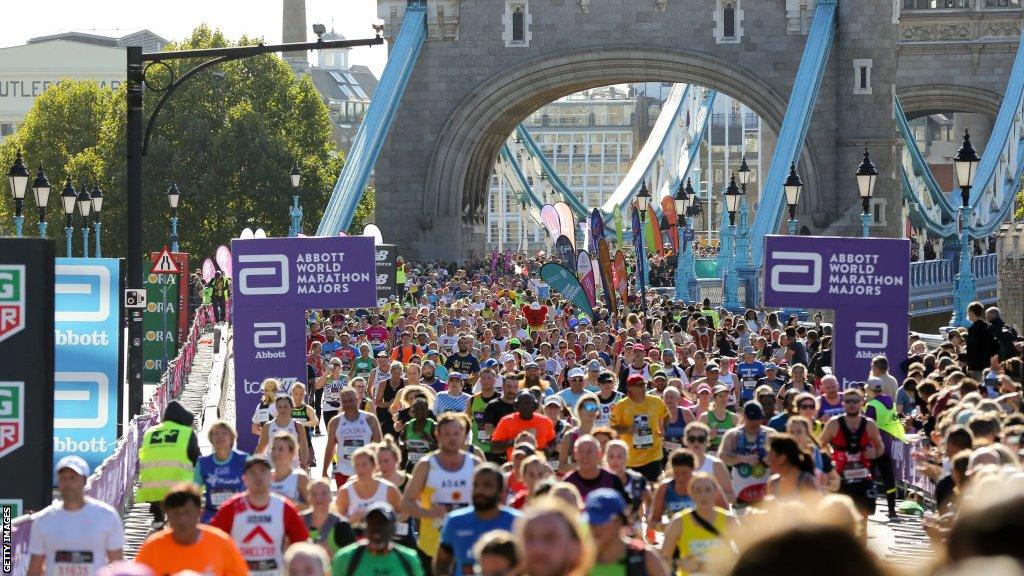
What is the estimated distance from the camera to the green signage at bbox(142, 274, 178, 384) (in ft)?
98.9

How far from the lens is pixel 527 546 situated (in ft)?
17.0

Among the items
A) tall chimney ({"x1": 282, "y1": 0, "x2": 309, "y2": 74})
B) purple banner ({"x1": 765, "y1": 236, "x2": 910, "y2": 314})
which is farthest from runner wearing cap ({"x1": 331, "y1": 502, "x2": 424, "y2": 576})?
tall chimney ({"x1": 282, "y1": 0, "x2": 309, "y2": 74})

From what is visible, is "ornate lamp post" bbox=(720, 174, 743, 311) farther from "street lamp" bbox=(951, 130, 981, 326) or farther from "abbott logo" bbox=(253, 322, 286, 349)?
"abbott logo" bbox=(253, 322, 286, 349)

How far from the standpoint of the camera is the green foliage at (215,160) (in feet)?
215

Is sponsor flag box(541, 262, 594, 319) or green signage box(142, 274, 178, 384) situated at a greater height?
sponsor flag box(541, 262, 594, 319)

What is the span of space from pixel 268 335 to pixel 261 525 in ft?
30.4

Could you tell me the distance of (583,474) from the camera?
10.0 meters

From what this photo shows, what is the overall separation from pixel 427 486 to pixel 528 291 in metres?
32.3

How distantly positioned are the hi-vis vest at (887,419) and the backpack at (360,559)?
8136mm

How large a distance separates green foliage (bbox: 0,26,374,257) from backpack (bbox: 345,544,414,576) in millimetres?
57243

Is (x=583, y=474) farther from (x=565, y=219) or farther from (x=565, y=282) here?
(x=565, y=219)

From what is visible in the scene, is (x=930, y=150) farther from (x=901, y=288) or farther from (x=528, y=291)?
(x=901, y=288)
